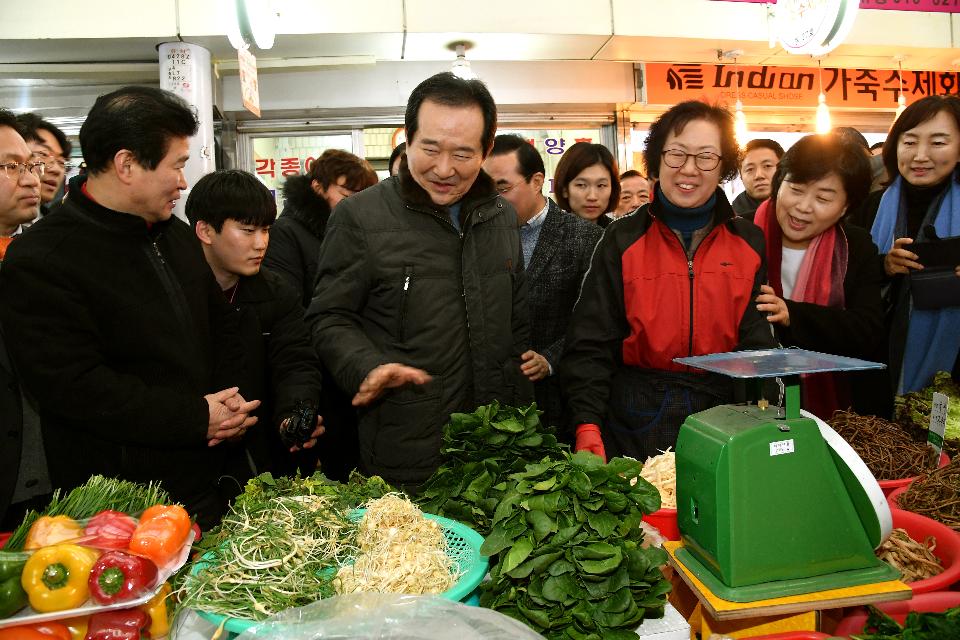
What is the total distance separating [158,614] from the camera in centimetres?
119

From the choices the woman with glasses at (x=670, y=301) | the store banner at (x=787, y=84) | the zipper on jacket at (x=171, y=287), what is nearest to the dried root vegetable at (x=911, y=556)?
the woman with glasses at (x=670, y=301)

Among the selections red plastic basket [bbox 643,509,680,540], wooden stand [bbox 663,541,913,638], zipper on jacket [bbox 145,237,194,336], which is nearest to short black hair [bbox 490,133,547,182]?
zipper on jacket [bbox 145,237,194,336]

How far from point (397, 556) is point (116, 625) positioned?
47cm

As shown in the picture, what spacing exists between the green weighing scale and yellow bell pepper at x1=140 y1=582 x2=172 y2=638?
968 mm

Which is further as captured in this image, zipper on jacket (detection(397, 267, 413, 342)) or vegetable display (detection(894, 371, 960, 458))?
vegetable display (detection(894, 371, 960, 458))

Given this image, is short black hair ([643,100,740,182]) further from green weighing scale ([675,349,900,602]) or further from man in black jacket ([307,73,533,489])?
green weighing scale ([675,349,900,602])

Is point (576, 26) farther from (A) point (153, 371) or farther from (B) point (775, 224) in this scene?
(A) point (153, 371)

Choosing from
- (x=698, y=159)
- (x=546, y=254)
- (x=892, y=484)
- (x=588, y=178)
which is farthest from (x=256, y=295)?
(x=892, y=484)

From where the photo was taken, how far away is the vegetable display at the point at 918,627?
1.14 metres

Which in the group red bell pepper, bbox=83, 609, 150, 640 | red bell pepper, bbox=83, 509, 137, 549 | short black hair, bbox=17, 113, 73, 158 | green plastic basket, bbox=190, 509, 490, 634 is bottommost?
red bell pepper, bbox=83, 609, 150, 640

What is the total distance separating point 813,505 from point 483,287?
1.11 m

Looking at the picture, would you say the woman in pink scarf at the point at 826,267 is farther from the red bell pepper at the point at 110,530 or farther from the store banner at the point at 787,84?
the store banner at the point at 787,84

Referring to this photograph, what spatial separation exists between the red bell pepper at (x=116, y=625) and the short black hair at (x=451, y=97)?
4.66ft

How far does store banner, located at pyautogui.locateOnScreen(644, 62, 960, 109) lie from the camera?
6410mm
